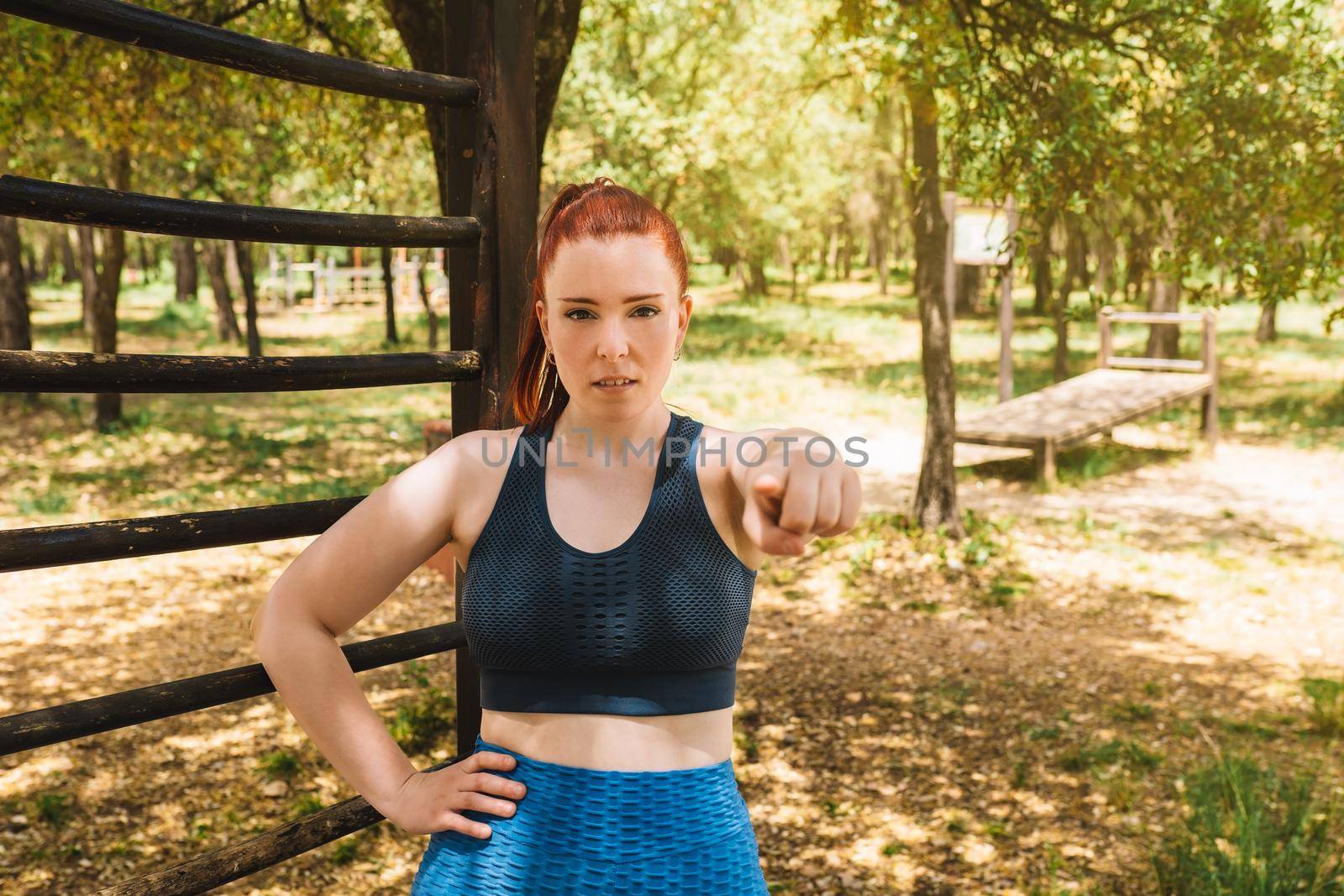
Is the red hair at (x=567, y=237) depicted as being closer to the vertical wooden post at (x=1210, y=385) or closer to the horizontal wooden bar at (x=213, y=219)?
the horizontal wooden bar at (x=213, y=219)

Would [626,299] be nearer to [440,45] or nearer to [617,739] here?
[617,739]

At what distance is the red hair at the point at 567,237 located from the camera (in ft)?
5.02

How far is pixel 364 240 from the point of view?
6.59 ft

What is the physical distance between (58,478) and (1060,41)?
911 centimetres

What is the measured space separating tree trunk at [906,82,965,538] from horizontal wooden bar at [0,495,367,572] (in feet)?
21.5

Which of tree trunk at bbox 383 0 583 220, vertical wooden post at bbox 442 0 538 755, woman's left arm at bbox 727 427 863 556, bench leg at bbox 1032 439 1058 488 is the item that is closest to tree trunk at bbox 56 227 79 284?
bench leg at bbox 1032 439 1058 488

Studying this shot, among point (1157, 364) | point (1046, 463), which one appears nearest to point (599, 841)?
point (1046, 463)

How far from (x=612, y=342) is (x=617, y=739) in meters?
0.56

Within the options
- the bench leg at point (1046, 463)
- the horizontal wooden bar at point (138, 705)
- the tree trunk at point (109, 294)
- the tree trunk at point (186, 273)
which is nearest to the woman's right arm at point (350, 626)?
the horizontal wooden bar at point (138, 705)

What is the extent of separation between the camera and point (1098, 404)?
443 inches

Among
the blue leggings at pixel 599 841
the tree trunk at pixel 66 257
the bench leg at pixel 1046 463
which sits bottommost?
the bench leg at pixel 1046 463

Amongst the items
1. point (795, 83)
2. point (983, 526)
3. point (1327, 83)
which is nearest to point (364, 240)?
point (1327, 83)

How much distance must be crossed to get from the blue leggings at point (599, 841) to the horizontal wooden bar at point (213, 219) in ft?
3.21

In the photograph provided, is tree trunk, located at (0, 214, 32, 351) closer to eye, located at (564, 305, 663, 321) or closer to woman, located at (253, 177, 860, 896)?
woman, located at (253, 177, 860, 896)
